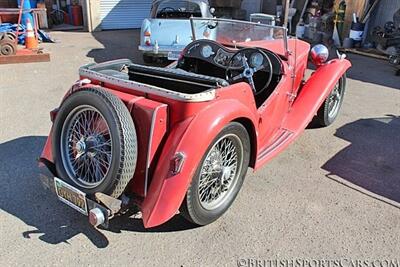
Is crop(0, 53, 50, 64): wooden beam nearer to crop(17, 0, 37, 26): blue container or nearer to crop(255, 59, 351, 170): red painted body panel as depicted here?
crop(17, 0, 37, 26): blue container

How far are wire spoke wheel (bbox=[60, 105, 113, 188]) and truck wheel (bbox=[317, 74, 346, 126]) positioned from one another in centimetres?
297

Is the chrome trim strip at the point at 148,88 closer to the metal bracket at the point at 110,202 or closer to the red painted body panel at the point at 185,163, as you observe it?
the red painted body panel at the point at 185,163

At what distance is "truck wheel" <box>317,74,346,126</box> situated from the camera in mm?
4590

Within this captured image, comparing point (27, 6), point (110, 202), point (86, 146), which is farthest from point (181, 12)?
point (110, 202)

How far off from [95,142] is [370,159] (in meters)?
2.99

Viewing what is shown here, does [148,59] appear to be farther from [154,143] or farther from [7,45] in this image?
[154,143]

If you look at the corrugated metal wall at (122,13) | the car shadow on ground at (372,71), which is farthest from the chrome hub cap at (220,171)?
the corrugated metal wall at (122,13)

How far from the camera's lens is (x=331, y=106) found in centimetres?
484

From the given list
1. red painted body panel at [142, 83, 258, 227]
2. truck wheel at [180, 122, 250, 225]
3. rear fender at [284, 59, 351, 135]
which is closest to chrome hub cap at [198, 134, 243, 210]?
truck wheel at [180, 122, 250, 225]

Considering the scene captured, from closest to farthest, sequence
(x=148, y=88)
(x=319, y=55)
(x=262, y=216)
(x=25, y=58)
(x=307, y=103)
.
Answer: (x=148, y=88) → (x=262, y=216) → (x=307, y=103) → (x=319, y=55) → (x=25, y=58)

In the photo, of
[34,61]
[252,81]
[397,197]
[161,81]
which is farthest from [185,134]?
[34,61]

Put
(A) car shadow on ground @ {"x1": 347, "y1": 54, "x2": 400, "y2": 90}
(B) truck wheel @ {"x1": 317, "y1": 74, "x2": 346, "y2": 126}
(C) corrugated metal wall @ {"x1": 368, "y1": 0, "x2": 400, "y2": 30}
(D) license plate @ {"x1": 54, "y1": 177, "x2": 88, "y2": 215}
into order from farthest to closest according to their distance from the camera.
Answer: (C) corrugated metal wall @ {"x1": 368, "y1": 0, "x2": 400, "y2": 30}, (A) car shadow on ground @ {"x1": 347, "y1": 54, "x2": 400, "y2": 90}, (B) truck wheel @ {"x1": 317, "y1": 74, "x2": 346, "y2": 126}, (D) license plate @ {"x1": 54, "y1": 177, "x2": 88, "y2": 215}

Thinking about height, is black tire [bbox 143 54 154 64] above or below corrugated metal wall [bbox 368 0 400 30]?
below

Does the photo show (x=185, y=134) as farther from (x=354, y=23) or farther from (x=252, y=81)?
(x=354, y=23)
